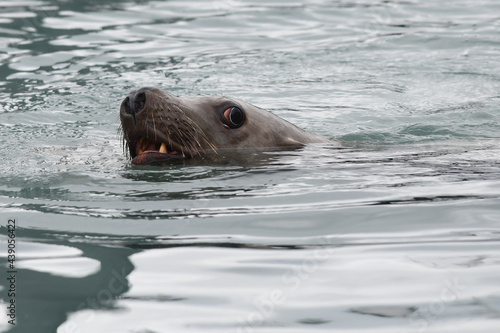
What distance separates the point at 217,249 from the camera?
423 cm

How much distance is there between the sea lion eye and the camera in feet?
19.1

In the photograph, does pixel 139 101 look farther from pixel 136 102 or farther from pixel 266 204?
pixel 266 204

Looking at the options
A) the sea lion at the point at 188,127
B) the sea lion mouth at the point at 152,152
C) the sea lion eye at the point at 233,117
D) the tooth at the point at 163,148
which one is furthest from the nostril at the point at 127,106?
the sea lion eye at the point at 233,117

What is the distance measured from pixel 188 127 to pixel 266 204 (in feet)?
2.79

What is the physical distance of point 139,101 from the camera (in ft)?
17.4

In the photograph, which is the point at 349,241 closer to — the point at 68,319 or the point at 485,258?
the point at 485,258

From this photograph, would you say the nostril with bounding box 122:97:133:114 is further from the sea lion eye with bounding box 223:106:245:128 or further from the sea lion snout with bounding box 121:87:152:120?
the sea lion eye with bounding box 223:106:245:128

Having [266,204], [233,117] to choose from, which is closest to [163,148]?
[233,117]

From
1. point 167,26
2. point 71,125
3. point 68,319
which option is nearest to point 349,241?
point 68,319

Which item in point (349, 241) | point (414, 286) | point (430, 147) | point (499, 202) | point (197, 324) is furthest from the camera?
point (430, 147)

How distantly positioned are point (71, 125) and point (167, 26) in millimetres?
5065

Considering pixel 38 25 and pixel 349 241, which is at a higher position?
pixel 38 25

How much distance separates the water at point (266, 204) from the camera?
11.6 ft

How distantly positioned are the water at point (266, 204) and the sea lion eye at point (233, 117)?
0.77 ft
